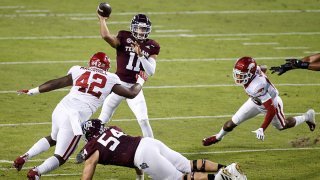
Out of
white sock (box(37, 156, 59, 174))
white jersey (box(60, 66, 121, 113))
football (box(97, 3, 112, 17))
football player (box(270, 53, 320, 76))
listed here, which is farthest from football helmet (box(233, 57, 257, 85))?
white sock (box(37, 156, 59, 174))

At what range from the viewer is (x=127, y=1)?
22297 millimetres

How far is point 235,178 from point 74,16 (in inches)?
481

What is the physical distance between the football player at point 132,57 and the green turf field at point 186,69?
805mm

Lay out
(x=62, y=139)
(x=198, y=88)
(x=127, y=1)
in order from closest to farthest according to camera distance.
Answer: (x=62, y=139), (x=198, y=88), (x=127, y=1)

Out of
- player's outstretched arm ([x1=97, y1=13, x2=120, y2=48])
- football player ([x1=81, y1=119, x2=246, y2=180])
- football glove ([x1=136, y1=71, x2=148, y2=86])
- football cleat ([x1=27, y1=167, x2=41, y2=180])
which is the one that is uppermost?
player's outstretched arm ([x1=97, y1=13, x2=120, y2=48])

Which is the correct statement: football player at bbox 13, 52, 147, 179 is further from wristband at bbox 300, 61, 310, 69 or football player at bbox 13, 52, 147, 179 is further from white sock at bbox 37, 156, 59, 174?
wristband at bbox 300, 61, 310, 69

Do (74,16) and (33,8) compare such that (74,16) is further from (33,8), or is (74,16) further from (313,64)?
(313,64)

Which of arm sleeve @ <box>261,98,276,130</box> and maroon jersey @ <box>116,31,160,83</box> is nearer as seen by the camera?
arm sleeve @ <box>261,98,276,130</box>

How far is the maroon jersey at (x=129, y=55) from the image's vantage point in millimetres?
11578

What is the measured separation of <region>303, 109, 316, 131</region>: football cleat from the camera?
1235 cm

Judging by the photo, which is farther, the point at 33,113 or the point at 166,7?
the point at 166,7

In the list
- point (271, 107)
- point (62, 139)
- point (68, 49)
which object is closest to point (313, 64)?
point (271, 107)

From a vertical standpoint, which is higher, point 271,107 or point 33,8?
point 33,8

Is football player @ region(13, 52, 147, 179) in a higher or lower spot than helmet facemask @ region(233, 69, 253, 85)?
lower
